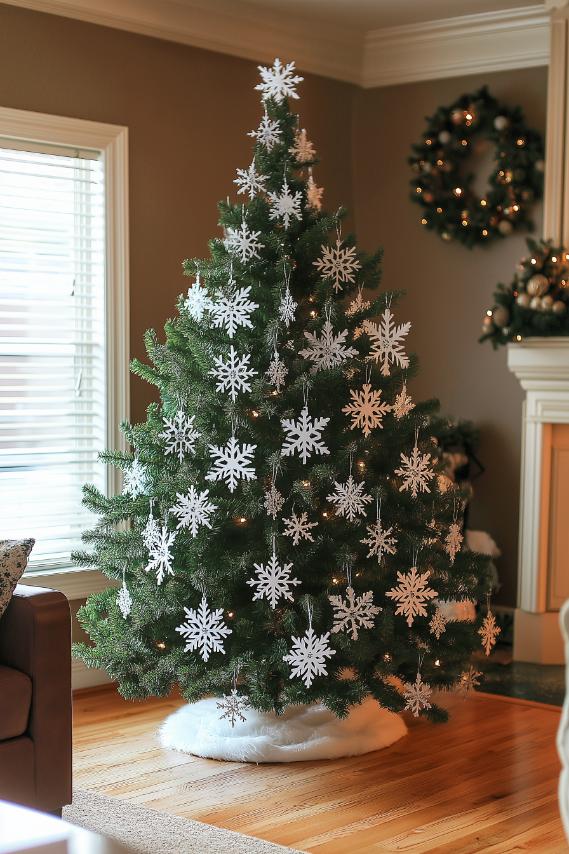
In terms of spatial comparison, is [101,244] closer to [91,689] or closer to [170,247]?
[170,247]

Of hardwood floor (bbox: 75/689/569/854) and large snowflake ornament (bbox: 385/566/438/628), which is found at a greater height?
large snowflake ornament (bbox: 385/566/438/628)

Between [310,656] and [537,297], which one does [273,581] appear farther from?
[537,297]

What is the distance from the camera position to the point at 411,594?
3.95m

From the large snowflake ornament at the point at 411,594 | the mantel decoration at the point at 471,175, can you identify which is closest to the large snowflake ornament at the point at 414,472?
the large snowflake ornament at the point at 411,594

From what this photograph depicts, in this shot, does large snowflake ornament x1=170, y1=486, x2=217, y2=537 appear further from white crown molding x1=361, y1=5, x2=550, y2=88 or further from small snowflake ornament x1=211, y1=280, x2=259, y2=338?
white crown molding x1=361, y1=5, x2=550, y2=88

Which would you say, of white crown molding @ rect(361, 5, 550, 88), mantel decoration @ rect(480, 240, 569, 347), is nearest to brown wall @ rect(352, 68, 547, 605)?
white crown molding @ rect(361, 5, 550, 88)

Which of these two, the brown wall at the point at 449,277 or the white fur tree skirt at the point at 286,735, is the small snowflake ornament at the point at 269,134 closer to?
the white fur tree skirt at the point at 286,735

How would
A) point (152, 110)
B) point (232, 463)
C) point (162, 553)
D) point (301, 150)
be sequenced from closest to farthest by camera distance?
point (232, 463) < point (162, 553) < point (301, 150) < point (152, 110)

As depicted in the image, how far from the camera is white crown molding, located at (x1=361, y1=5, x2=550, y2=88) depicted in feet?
18.8

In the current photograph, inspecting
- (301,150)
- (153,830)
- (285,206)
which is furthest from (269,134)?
(153,830)

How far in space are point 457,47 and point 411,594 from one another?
3.20 m

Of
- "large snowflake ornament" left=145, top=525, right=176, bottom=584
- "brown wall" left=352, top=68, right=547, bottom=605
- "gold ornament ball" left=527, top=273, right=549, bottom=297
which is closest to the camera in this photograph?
"large snowflake ornament" left=145, top=525, right=176, bottom=584

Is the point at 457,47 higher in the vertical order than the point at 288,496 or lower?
higher

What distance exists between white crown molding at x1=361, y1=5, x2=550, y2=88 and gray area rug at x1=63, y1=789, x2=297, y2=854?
13.0 feet
